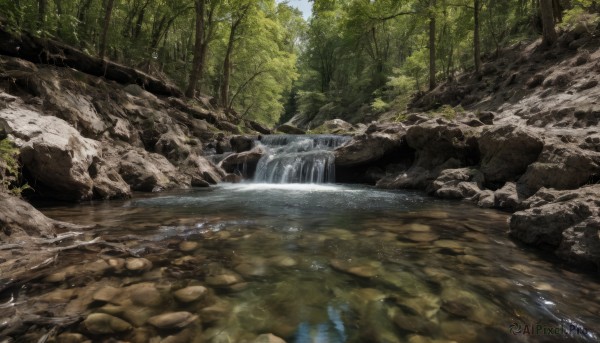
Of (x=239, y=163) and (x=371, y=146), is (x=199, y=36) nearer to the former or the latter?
(x=239, y=163)

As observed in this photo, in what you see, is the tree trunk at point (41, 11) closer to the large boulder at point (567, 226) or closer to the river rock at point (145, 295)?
the river rock at point (145, 295)

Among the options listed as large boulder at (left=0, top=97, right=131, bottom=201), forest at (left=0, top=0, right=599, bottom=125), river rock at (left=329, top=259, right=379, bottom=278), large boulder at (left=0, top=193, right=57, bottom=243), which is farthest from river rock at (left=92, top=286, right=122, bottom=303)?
forest at (left=0, top=0, right=599, bottom=125)

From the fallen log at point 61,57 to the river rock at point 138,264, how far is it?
970 centimetres

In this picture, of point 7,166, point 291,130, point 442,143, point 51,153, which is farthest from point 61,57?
point 291,130

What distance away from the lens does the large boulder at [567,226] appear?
373 cm

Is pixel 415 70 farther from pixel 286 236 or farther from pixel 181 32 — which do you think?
pixel 286 236

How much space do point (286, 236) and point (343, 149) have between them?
28.9 ft

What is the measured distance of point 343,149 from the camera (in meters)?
13.3

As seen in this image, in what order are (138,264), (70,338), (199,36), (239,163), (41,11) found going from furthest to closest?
(199,36), (239,163), (41,11), (138,264), (70,338)

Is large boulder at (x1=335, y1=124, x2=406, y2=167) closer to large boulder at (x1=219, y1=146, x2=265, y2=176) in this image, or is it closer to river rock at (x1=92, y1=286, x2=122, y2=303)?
large boulder at (x1=219, y1=146, x2=265, y2=176)

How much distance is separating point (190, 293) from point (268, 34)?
23632 millimetres

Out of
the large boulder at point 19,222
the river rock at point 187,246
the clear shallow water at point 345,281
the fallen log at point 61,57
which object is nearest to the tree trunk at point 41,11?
the fallen log at point 61,57

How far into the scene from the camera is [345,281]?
3291mm

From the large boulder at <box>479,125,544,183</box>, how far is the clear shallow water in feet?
9.76
